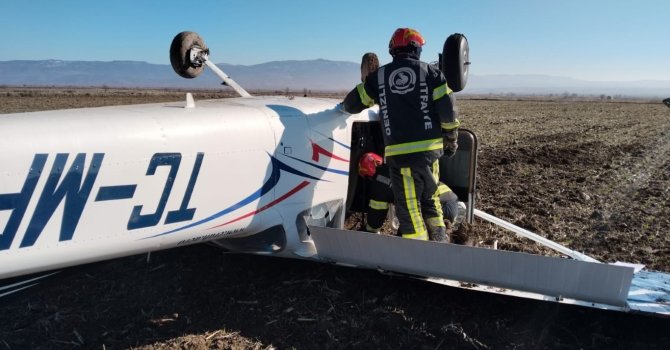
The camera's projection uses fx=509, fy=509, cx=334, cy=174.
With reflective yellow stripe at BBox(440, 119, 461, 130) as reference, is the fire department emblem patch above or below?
above

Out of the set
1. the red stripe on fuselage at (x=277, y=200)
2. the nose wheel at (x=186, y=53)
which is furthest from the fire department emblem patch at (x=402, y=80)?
the nose wheel at (x=186, y=53)

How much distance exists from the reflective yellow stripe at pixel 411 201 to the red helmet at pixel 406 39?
1020 mm

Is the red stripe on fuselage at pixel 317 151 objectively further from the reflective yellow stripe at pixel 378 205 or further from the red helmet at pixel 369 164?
the reflective yellow stripe at pixel 378 205

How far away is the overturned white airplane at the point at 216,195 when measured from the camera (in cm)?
280

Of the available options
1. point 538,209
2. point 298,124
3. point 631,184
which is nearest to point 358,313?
point 298,124

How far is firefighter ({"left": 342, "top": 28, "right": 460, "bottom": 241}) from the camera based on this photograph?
4043mm

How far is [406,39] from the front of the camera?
4.14m

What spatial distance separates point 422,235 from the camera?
423 centimetres

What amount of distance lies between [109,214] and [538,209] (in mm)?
5754

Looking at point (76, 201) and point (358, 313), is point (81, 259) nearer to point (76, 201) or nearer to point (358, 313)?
point (76, 201)

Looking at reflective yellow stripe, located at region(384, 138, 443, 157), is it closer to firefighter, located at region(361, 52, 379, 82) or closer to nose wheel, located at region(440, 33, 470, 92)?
nose wheel, located at region(440, 33, 470, 92)

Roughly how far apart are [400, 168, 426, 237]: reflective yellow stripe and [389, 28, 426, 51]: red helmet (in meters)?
1.02

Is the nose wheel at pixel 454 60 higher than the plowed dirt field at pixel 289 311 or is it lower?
higher

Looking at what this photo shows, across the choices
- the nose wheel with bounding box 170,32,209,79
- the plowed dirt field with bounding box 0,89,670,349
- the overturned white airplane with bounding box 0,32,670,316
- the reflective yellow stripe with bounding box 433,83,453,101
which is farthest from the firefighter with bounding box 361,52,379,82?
the plowed dirt field with bounding box 0,89,670,349
